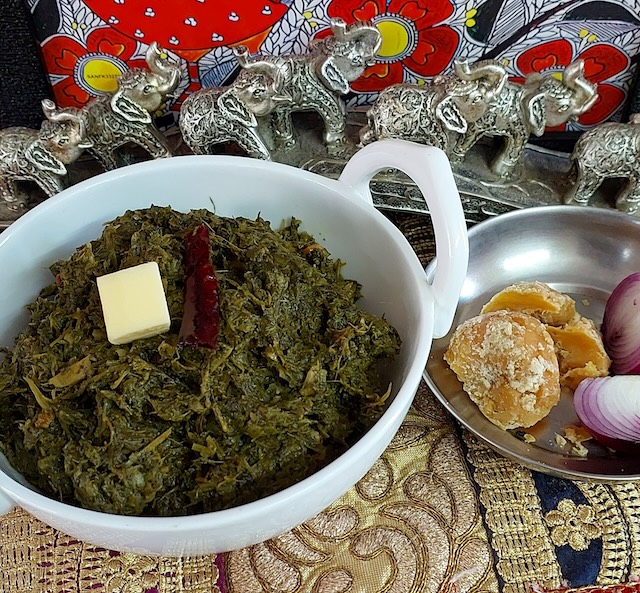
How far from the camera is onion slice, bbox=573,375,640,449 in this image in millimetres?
909

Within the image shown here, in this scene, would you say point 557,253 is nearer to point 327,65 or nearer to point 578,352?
point 578,352

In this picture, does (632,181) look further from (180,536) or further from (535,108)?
(180,536)

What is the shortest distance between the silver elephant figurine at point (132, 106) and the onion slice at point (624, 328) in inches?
30.9

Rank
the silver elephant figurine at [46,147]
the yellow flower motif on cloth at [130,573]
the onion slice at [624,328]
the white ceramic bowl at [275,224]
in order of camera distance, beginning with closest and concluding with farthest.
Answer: the white ceramic bowl at [275,224] → the yellow flower motif on cloth at [130,573] → the onion slice at [624,328] → the silver elephant figurine at [46,147]

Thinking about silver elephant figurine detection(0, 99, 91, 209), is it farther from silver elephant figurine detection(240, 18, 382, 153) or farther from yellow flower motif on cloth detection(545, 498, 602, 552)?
yellow flower motif on cloth detection(545, 498, 602, 552)

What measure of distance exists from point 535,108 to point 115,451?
82cm

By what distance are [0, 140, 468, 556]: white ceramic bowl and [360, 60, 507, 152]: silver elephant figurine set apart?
0.23 meters

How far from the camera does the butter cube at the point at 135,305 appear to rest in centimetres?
78

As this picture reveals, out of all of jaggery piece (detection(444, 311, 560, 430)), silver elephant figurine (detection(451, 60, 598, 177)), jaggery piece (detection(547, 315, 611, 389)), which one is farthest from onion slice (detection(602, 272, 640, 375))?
silver elephant figurine (detection(451, 60, 598, 177))

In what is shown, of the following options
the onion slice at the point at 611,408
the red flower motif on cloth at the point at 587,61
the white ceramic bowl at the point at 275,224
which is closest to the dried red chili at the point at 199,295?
the white ceramic bowl at the point at 275,224

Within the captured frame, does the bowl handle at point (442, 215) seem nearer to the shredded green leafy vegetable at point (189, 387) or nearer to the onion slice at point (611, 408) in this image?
the shredded green leafy vegetable at point (189, 387)

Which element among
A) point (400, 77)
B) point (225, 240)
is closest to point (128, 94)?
point (225, 240)

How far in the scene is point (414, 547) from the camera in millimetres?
910

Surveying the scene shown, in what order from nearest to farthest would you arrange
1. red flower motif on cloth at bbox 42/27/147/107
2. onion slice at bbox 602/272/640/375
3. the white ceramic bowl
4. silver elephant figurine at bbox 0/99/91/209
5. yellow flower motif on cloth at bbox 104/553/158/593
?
the white ceramic bowl
yellow flower motif on cloth at bbox 104/553/158/593
onion slice at bbox 602/272/640/375
silver elephant figurine at bbox 0/99/91/209
red flower motif on cloth at bbox 42/27/147/107
